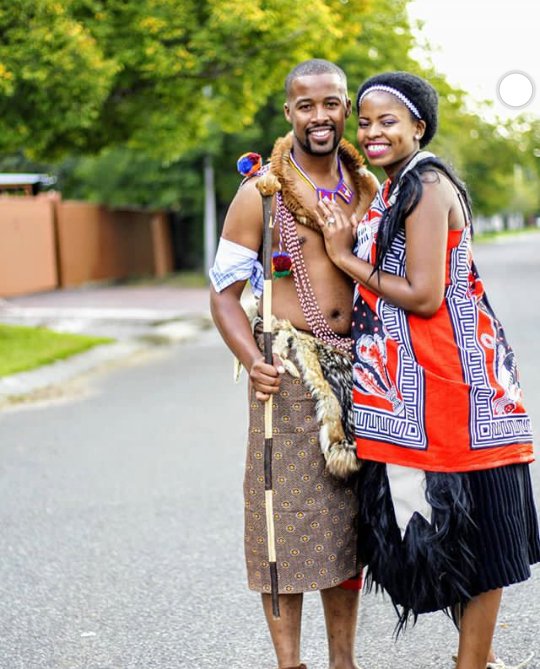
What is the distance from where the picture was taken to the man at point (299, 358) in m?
3.34

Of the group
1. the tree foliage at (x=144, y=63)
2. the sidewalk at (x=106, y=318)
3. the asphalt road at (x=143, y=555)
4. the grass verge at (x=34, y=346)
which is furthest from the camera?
the grass verge at (x=34, y=346)

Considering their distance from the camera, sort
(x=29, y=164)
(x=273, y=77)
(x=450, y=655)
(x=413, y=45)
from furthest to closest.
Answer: (x=29, y=164) → (x=413, y=45) → (x=273, y=77) → (x=450, y=655)

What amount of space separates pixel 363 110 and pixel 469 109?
38718 mm

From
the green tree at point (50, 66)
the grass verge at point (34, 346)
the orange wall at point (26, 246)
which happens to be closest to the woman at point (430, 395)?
the green tree at point (50, 66)

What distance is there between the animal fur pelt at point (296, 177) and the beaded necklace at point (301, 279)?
0.03 metres

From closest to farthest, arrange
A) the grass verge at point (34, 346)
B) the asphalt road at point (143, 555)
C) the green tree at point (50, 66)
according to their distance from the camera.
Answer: the asphalt road at point (143, 555) < the green tree at point (50, 66) < the grass verge at point (34, 346)

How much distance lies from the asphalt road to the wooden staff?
0.69 m

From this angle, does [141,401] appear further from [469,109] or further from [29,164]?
[469,109]

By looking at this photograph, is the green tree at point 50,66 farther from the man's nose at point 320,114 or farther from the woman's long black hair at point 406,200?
the woman's long black hair at point 406,200

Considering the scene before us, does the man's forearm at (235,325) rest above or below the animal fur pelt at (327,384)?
above

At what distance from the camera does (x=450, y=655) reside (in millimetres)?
3887

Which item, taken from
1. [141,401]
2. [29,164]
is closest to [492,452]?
[141,401]

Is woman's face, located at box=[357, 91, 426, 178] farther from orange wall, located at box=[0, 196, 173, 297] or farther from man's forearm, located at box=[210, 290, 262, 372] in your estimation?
orange wall, located at box=[0, 196, 173, 297]

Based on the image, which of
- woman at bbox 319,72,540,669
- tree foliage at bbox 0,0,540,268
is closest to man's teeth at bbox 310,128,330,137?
woman at bbox 319,72,540,669
